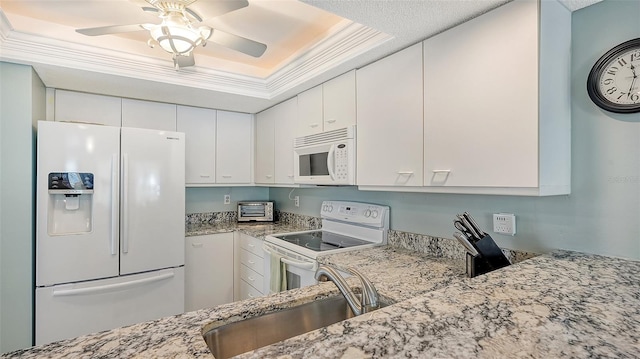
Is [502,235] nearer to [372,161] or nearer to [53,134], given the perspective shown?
[372,161]

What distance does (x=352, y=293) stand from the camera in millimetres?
1041

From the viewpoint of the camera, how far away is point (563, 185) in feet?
4.37

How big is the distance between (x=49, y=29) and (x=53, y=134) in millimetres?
667

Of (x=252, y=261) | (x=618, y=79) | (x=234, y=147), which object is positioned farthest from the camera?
(x=234, y=147)

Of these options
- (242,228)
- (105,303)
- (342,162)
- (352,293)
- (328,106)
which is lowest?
(105,303)

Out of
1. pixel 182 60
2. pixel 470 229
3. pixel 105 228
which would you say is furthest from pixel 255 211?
pixel 470 229

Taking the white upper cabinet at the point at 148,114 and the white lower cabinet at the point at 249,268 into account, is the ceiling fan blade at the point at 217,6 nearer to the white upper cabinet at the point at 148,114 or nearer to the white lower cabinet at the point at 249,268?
the white upper cabinet at the point at 148,114

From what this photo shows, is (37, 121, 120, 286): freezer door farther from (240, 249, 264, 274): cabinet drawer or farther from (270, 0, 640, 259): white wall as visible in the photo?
(270, 0, 640, 259): white wall

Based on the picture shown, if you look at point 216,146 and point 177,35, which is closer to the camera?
point 177,35

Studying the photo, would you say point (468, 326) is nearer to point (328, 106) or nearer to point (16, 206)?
point (328, 106)

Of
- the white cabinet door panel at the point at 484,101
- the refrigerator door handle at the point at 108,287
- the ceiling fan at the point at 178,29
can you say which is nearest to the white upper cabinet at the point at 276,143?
the ceiling fan at the point at 178,29

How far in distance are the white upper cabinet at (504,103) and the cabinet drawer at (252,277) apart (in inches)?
69.0

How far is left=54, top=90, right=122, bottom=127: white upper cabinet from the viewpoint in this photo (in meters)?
2.49

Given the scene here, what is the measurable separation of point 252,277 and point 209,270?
0.43 metres
